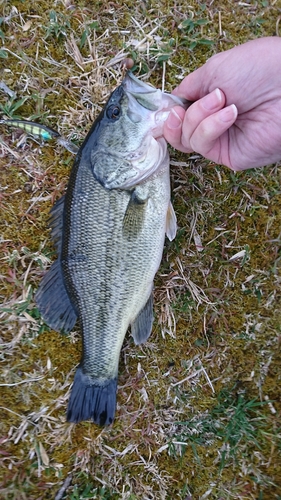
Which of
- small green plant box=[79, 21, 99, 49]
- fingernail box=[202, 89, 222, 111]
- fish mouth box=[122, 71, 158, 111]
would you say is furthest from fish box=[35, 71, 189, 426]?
small green plant box=[79, 21, 99, 49]

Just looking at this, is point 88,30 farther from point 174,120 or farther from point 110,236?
point 110,236

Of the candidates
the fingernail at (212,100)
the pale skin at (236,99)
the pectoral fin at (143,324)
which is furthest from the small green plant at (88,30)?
the pectoral fin at (143,324)

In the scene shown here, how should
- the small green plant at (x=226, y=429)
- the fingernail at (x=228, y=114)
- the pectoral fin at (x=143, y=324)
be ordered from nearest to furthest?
the fingernail at (x=228, y=114), the pectoral fin at (x=143, y=324), the small green plant at (x=226, y=429)

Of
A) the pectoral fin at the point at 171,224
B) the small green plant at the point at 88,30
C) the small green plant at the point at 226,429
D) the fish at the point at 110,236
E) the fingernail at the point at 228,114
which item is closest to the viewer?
the fingernail at the point at 228,114

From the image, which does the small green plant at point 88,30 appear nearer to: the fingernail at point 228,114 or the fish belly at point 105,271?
the fish belly at point 105,271

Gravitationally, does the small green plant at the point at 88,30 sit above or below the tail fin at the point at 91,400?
above

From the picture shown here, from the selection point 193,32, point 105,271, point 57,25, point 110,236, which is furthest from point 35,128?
point 193,32
